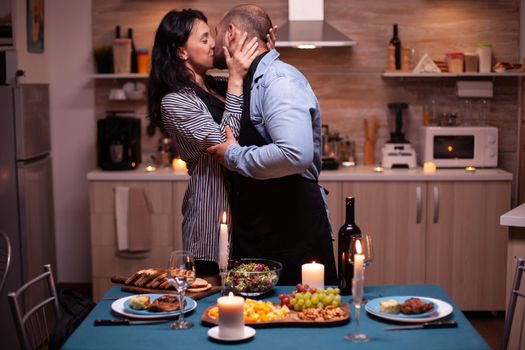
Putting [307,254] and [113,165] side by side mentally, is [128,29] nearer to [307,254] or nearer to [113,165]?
[113,165]

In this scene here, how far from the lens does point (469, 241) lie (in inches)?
188

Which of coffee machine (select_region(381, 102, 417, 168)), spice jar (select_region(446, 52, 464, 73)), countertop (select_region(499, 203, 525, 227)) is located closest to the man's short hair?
countertop (select_region(499, 203, 525, 227))

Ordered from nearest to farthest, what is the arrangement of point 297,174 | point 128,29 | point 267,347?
point 267,347 → point 297,174 → point 128,29

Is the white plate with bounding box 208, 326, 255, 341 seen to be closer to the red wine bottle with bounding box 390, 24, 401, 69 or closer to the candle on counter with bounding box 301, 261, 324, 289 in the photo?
the candle on counter with bounding box 301, 261, 324, 289

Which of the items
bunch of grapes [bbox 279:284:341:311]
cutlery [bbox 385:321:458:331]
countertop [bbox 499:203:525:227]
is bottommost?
cutlery [bbox 385:321:458:331]

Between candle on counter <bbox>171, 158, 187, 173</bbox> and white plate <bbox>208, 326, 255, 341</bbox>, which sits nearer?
white plate <bbox>208, 326, 255, 341</bbox>

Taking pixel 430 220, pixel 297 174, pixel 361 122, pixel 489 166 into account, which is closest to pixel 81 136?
pixel 361 122

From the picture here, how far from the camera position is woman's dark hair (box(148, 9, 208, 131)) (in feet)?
8.84

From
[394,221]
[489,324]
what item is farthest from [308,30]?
[489,324]

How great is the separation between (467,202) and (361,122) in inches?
38.4

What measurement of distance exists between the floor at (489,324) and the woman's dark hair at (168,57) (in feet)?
8.35

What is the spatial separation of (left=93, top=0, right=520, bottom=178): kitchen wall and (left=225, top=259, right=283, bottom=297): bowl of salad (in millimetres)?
3060

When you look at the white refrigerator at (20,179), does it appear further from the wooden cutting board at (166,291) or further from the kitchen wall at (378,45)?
the wooden cutting board at (166,291)

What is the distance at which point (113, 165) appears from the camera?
4.90 m
